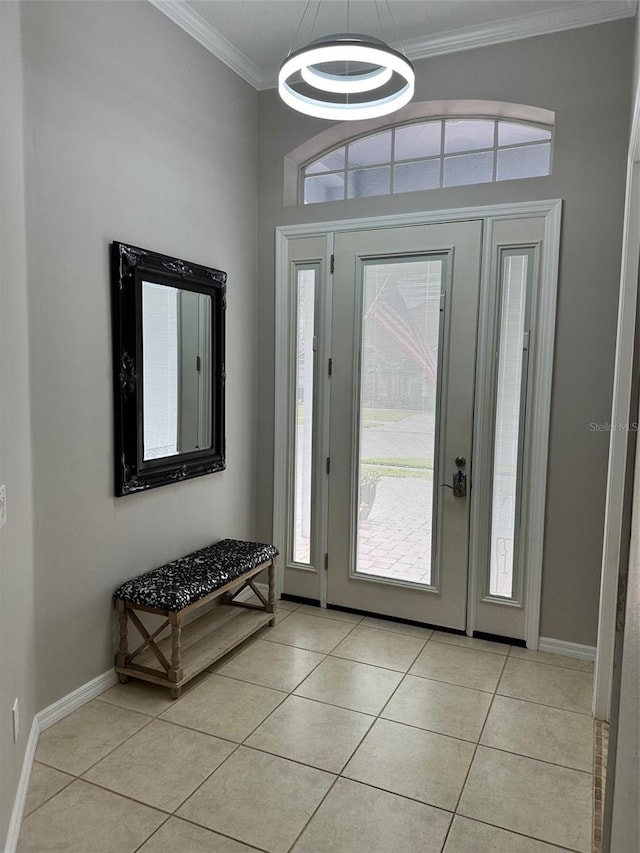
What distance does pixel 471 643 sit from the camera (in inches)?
131

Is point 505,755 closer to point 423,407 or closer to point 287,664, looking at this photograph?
point 287,664

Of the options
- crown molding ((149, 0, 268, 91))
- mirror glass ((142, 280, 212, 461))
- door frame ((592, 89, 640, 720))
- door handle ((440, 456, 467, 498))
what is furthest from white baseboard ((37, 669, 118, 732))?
crown molding ((149, 0, 268, 91))

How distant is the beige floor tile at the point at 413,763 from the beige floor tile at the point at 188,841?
20.2 inches

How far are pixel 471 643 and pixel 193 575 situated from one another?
1573 millimetres

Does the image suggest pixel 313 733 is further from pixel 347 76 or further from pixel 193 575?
pixel 347 76

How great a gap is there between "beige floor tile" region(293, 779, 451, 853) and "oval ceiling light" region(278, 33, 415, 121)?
258cm

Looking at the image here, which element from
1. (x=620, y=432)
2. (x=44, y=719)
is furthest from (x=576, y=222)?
(x=44, y=719)

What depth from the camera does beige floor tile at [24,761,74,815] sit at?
205cm

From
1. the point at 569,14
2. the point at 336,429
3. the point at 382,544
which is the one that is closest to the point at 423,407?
the point at 336,429

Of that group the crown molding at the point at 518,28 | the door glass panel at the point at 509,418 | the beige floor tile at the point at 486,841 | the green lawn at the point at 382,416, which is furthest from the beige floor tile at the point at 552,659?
the crown molding at the point at 518,28

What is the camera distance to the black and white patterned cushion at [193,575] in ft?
8.79

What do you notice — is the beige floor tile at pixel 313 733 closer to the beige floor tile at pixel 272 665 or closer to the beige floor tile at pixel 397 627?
the beige floor tile at pixel 272 665

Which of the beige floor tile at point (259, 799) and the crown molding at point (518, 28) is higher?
the crown molding at point (518, 28)

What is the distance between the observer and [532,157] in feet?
10.6
